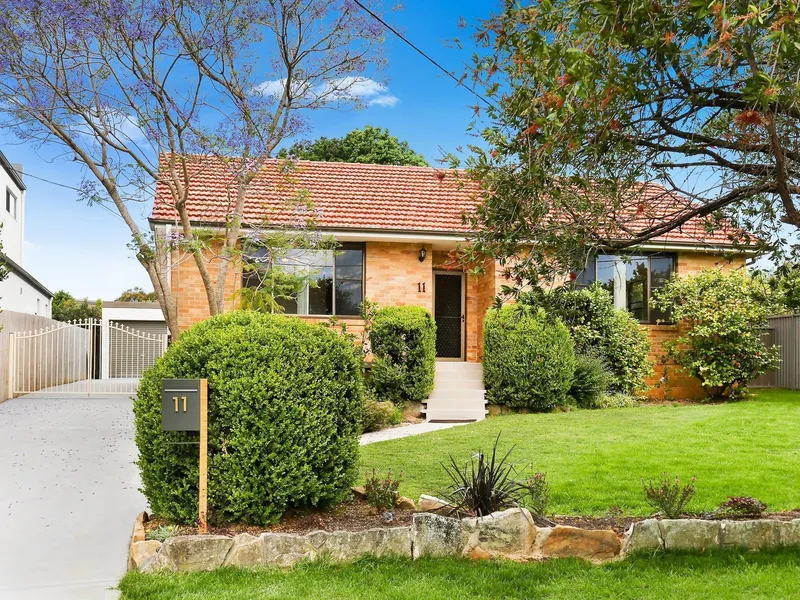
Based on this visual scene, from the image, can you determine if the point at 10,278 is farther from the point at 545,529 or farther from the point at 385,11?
the point at 545,529

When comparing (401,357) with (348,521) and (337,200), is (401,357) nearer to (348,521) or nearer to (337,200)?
(337,200)

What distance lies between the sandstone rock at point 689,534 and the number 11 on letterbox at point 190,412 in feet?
12.1

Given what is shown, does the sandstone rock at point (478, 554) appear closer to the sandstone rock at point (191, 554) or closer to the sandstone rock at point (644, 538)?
the sandstone rock at point (644, 538)

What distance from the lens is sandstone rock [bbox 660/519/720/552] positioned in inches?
220

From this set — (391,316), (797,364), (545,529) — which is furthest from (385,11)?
(797,364)

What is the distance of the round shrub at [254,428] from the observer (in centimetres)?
561

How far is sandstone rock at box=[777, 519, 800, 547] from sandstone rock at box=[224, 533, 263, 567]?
4.22 m

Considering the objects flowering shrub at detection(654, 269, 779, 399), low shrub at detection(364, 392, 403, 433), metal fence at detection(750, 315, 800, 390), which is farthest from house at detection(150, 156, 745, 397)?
low shrub at detection(364, 392, 403, 433)

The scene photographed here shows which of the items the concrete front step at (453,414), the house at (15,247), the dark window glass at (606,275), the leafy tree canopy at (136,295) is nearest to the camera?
the concrete front step at (453,414)

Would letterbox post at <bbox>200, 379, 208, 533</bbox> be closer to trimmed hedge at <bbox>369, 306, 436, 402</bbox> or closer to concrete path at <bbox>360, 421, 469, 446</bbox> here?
concrete path at <bbox>360, 421, 469, 446</bbox>

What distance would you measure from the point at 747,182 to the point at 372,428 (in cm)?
831

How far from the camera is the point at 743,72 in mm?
5988

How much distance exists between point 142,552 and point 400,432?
25.2 ft

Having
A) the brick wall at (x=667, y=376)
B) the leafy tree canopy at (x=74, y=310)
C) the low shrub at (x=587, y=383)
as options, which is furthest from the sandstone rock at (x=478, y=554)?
the leafy tree canopy at (x=74, y=310)
